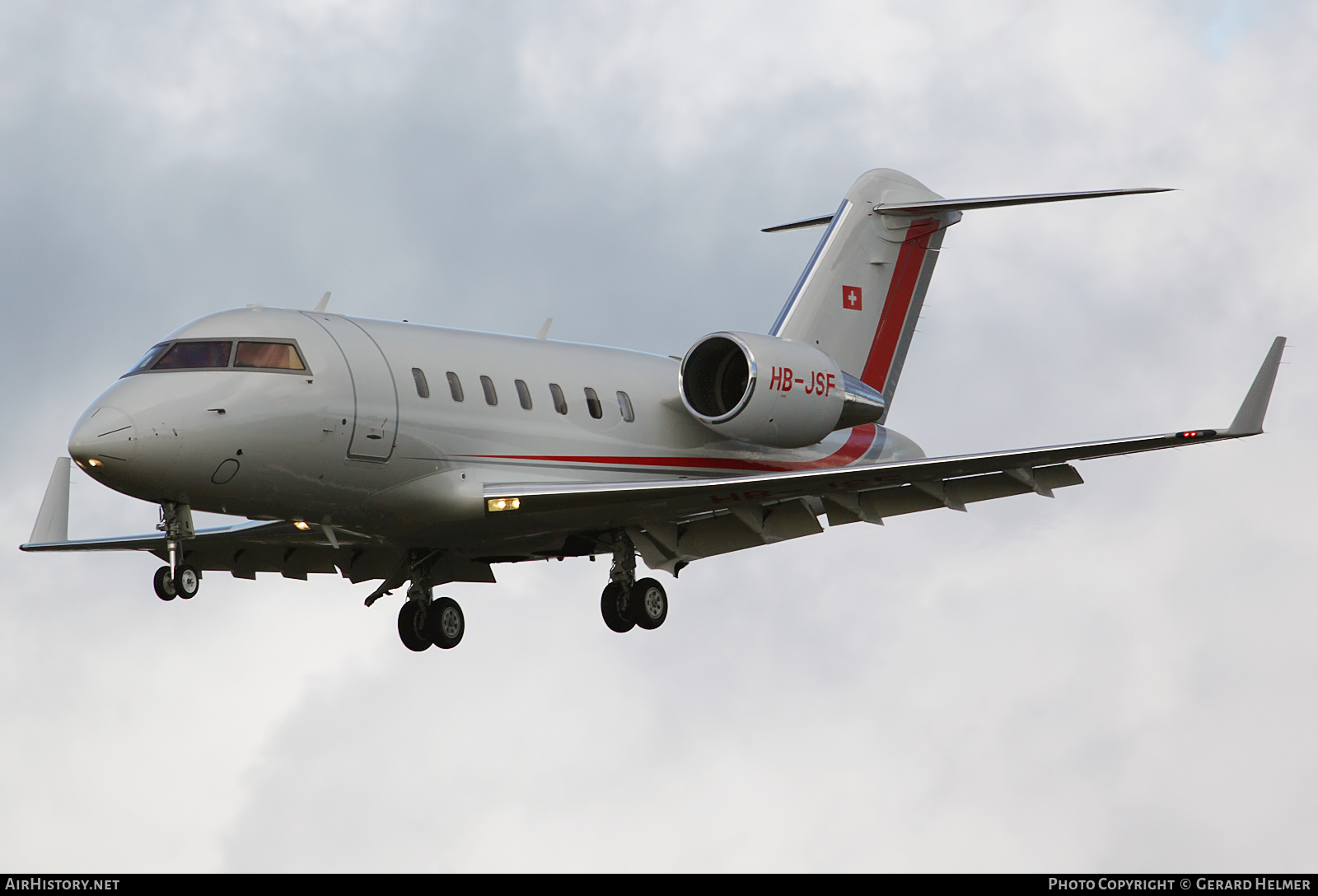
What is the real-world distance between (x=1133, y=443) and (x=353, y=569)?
35.7 ft

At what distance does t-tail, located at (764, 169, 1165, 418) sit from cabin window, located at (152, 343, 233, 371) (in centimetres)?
866

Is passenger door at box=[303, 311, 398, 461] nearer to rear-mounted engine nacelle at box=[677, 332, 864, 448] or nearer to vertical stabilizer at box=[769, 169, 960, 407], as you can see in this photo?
rear-mounted engine nacelle at box=[677, 332, 864, 448]

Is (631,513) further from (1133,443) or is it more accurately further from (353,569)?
(1133,443)

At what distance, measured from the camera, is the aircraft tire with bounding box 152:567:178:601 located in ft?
64.3

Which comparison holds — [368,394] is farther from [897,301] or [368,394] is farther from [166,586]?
[897,301]

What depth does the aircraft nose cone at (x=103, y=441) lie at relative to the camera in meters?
18.8

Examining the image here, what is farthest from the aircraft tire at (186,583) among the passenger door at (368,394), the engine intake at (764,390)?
the engine intake at (764,390)

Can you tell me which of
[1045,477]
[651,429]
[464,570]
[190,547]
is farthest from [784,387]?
[190,547]

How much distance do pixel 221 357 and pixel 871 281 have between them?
A: 10.5 metres

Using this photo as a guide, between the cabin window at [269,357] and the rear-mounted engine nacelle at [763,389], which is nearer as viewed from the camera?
the cabin window at [269,357]

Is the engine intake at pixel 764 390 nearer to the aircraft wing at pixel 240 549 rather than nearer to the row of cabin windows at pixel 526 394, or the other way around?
the row of cabin windows at pixel 526 394

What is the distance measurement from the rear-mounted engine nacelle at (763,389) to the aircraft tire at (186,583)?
6.83 metres

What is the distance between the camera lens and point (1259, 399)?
1934 centimetres

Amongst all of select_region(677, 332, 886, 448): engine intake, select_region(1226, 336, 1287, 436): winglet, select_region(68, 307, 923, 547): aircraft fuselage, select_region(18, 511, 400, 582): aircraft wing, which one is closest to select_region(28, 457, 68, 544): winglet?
select_region(18, 511, 400, 582): aircraft wing
